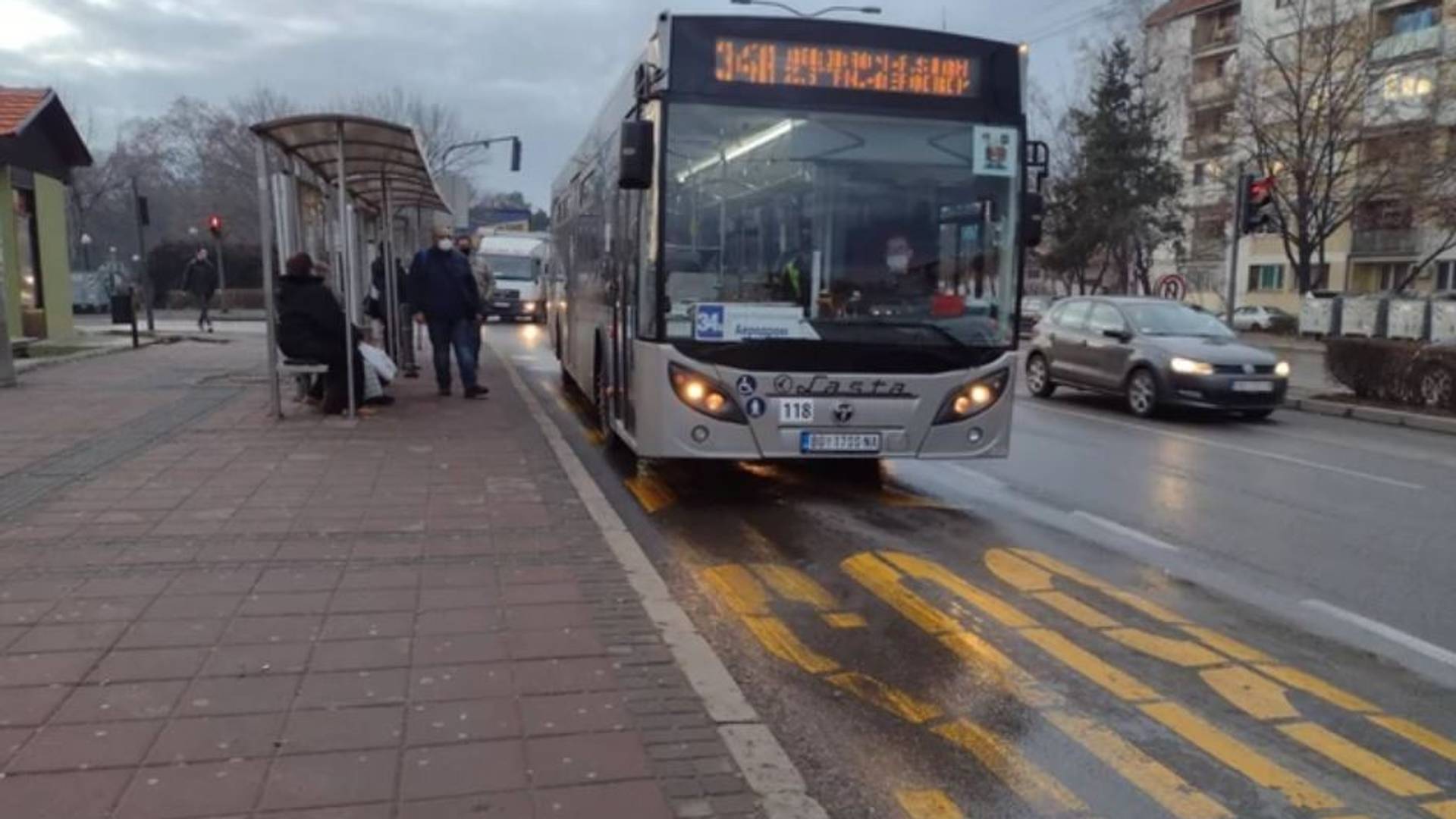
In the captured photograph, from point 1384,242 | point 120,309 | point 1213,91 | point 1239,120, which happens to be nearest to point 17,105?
point 120,309

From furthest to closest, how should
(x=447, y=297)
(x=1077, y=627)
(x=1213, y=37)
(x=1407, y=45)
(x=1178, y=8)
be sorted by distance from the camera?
(x=1178, y=8) < (x=1213, y=37) < (x=1407, y=45) < (x=447, y=297) < (x=1077, y=627)

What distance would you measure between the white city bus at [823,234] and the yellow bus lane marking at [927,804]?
423 cm

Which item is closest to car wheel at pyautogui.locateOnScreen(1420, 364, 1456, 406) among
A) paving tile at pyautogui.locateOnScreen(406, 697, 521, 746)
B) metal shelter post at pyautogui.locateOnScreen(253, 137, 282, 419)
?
metal shelter post at pyautogui.locateOnScreen(253, 137, 282, 419)

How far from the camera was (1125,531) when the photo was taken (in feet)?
25.0

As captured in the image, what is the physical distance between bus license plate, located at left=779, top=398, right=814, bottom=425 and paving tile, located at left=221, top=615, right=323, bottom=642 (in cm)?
367

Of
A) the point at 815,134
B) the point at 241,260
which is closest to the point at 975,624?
the point at 815,134

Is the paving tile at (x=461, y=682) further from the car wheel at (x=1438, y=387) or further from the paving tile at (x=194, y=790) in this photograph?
the car wheel at (x=1438, y=387)

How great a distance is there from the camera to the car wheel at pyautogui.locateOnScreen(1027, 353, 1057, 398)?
56.1ft

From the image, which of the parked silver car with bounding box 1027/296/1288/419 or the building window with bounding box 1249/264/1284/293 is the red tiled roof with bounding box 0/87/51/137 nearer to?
the parked silver car with bounding box 1027/296/1288/419

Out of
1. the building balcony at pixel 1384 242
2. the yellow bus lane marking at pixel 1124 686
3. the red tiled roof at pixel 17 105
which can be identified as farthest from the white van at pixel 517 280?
the building balcony at pixel 1384 242

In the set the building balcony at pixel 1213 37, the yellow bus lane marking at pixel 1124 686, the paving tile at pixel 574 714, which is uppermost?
the building balcony at pixel 1213 37

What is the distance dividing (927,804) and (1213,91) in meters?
51.1

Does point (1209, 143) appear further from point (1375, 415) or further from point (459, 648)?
point (459, 648)

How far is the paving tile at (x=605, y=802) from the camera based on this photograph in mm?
3271
